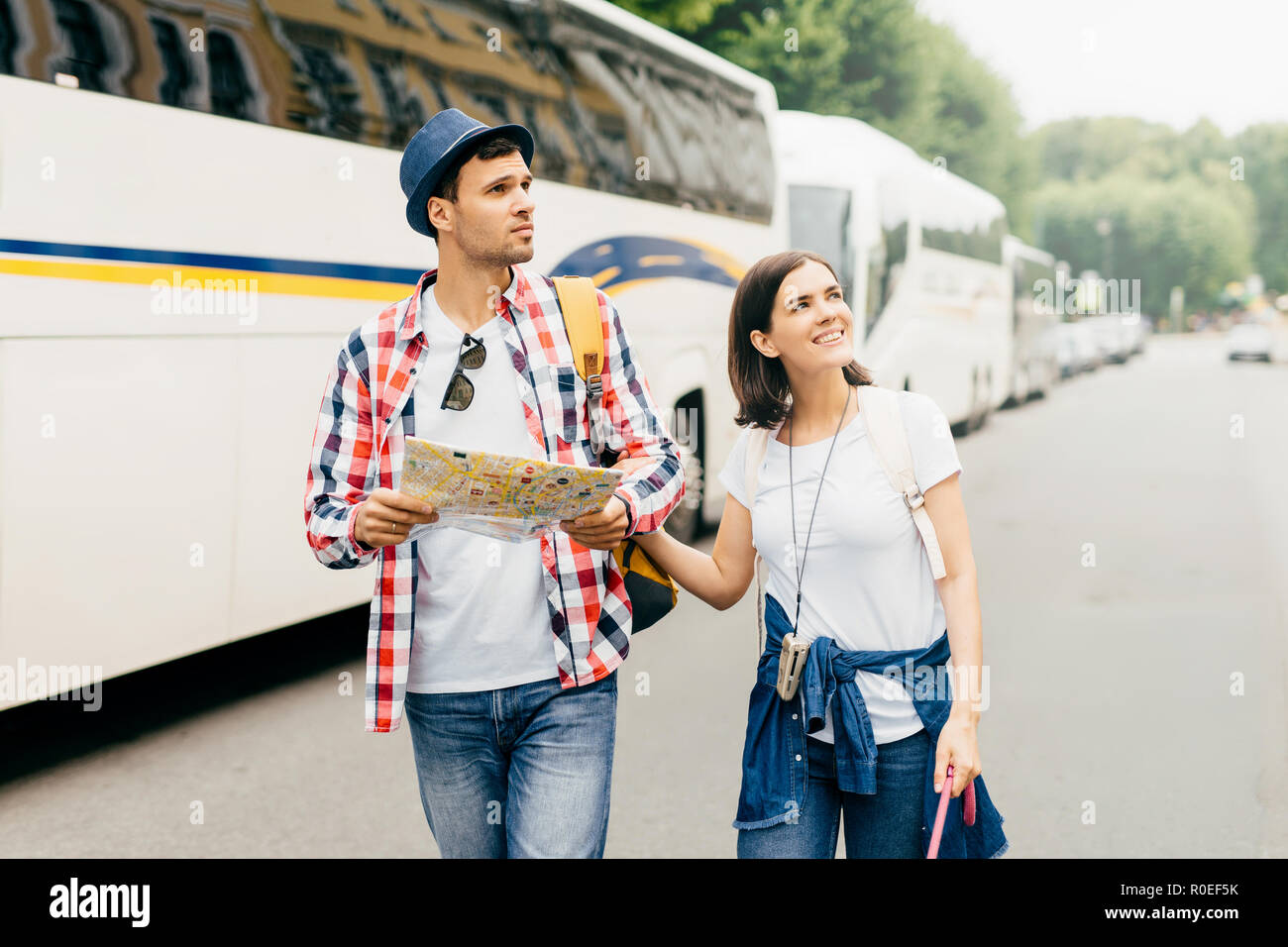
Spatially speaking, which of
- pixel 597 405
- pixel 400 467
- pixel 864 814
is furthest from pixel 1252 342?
pixel 400 467

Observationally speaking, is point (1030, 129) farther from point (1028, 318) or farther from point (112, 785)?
point (112, 785)

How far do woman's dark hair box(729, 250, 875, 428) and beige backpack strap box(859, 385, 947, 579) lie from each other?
0.32ft

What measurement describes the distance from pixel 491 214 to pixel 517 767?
42.5 inches

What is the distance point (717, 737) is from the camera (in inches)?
228

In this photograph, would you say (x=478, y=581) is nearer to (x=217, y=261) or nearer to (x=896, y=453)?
(x=896, y=453)

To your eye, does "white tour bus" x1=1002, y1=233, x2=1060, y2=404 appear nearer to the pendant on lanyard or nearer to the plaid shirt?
the pendant on lanyard

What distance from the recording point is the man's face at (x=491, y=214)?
2.60m

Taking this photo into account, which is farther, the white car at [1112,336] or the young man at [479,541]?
the white car at [1112,336]

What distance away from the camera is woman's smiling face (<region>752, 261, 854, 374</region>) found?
2746 millimetres

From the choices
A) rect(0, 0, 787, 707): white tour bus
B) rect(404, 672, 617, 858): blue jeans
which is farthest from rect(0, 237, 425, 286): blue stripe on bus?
rect(404, 672, 617, 858): blue jeans

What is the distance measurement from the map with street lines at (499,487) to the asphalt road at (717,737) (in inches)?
90.0

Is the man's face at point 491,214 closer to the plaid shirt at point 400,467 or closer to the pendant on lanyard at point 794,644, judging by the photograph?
the plaid shirt at point 400,467

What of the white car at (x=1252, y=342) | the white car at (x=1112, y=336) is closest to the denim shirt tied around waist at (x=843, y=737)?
the white car at (x=1112, y=336)
